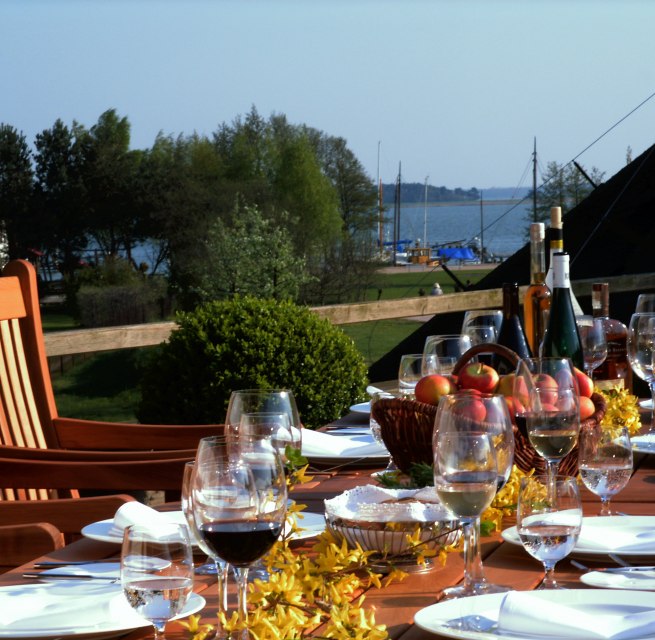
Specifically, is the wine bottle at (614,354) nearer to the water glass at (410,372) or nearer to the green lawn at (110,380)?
the water glass at (410,372)

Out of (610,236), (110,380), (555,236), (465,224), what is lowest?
(110,380)

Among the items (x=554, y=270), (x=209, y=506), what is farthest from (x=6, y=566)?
(x=554, y=270)

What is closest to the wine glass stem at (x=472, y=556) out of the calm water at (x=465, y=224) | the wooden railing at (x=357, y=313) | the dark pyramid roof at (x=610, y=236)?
the wooden railing at (x=357, y=313)

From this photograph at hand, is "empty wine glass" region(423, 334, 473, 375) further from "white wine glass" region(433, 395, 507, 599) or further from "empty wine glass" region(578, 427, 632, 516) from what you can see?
"white wine glass" region(433, 395, 507, 599)

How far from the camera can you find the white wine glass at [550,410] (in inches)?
66.0

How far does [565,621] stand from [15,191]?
2101 inches

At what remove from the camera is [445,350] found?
229 cm

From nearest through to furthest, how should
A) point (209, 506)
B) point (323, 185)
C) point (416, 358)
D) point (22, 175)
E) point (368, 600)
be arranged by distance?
point (209, 506) < point (368, 600) < point (416, 358) < point (22, 175) < point (323, 185)

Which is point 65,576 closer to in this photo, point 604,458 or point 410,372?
point 604,458

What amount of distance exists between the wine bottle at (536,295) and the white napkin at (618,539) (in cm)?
112

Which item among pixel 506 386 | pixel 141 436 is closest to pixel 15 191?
pixel 141 436

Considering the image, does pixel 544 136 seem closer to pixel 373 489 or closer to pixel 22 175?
pixel 22 175

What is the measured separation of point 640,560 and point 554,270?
3.51ft

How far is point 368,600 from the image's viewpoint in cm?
129
